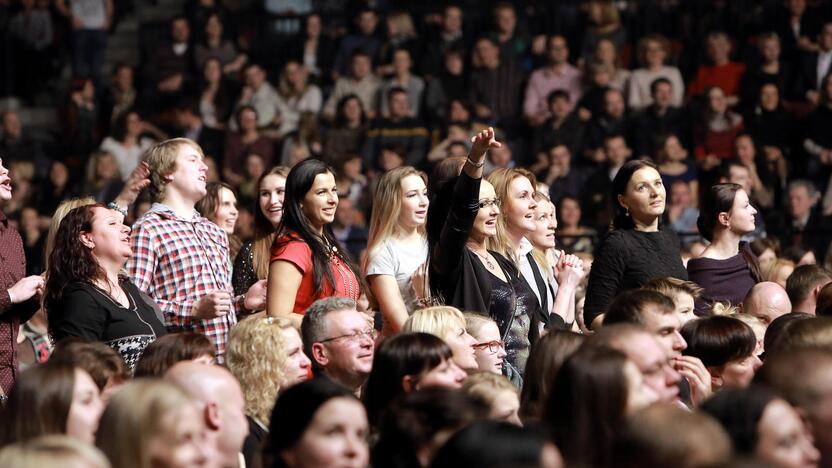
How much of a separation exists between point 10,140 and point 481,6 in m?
4.76

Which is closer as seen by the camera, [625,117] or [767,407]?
[767,407]

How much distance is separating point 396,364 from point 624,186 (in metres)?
2.30

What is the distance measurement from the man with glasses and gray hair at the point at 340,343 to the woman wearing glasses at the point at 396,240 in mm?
616

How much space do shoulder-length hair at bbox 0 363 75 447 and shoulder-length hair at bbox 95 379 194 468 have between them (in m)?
0.32

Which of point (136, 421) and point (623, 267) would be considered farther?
point (623, 267)

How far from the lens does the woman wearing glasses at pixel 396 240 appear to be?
580cm

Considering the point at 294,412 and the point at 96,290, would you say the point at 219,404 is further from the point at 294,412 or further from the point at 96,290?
the point at 96,290

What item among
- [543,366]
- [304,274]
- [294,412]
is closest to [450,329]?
[543,366]

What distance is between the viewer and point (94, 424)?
157 inches

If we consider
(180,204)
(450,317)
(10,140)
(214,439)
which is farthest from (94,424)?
(10,140)

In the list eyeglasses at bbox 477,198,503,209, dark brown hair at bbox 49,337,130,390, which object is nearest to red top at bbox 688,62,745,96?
eyeglasses at bbox 477,198,503,209

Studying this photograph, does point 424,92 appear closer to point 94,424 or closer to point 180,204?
point 180,204

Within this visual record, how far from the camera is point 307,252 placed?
5.78 meters

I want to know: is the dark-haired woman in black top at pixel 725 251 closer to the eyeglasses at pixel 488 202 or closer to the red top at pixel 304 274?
the eyeglasses at pixel 488 202
